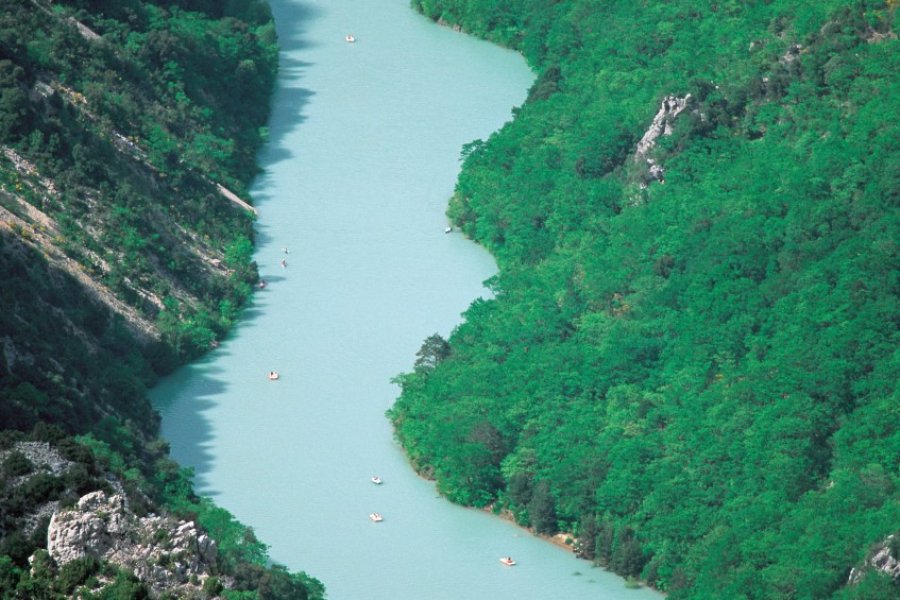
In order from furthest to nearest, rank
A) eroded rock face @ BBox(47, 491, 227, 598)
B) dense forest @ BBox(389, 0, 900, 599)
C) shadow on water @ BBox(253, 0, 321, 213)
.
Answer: shadow on water @ BBox(253, 0, 321, 213)
dense forest @ BBox(389, 0, 900, 599)
eroded rock face @ BBox(47, 491, 227, 598)

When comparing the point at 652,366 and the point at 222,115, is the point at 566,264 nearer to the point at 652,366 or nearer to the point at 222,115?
the point at 652,366

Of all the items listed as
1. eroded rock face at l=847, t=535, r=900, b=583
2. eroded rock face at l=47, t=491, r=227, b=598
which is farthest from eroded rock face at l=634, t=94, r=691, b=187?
eroded rock face at l=47, t=491, r=227, b=598

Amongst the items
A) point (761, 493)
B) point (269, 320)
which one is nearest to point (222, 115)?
point (269, 320)

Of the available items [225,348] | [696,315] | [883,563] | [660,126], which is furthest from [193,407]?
[883,563]

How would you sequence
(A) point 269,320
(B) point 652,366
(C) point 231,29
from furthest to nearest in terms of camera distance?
(C) point 231,29
(A) point 269,320
(B) point 652,366

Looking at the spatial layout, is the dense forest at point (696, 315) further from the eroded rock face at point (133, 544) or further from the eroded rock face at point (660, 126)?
the eroded rock face at point (133, 544)

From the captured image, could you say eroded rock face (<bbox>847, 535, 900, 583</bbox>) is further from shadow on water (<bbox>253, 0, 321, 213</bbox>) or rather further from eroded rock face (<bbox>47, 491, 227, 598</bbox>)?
shadow on water (<bbox>253, 0, 321, 213</bbox>)
